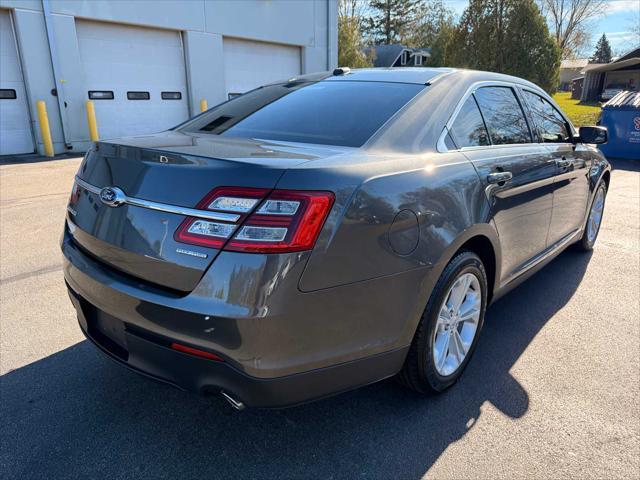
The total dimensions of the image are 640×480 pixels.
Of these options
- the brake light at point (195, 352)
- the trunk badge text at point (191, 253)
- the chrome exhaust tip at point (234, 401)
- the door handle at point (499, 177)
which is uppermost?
the door handle at point (499, 177)

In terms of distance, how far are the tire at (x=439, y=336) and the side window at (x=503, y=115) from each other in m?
0.87

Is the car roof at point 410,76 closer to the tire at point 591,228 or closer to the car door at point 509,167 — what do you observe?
the car door at point 509,167

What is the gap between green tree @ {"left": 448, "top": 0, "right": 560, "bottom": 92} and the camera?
21473 mm

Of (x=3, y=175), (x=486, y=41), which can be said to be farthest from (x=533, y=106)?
(x=486, y=41)

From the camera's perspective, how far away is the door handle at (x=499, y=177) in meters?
2.58

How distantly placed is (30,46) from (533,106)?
462 inches

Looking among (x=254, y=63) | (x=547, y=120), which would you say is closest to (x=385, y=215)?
(x=547, y=120)

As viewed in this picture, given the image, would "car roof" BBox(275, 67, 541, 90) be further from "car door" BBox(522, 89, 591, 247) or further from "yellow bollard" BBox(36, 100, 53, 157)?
"yellow bollard" BBox(36, 100, 53, 157)

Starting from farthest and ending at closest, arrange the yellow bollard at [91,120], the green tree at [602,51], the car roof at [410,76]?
the green tree at [602,51] < the yellow bollard at [91,120] < the car roof at [410,76]

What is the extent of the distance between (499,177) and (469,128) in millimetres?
319

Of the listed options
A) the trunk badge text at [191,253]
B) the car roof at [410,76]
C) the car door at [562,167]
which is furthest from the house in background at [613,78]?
the trunk badge text at [191,253]

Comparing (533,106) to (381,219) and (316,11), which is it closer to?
(381,219)

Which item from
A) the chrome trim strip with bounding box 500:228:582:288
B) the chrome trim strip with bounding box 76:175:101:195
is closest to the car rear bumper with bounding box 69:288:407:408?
the chrome trim strip with bounding box 76:175:101:195

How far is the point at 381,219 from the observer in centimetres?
189
